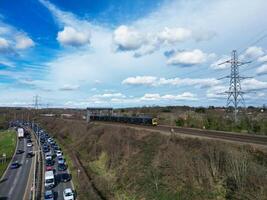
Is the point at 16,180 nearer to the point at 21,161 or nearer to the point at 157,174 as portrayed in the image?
the point at 21,161

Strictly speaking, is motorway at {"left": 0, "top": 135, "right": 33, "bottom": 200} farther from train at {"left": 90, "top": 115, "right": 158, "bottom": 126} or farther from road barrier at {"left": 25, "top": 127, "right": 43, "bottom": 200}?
train at {"left": 90, "top": 115, "right": 158, "bottom": 126}

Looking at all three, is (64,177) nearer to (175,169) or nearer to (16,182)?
(16,182)

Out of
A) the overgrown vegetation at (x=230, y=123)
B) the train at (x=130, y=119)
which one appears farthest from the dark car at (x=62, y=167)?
the overgrown vegetation at (x=230, y=123)

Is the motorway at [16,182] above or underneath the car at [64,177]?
underneath

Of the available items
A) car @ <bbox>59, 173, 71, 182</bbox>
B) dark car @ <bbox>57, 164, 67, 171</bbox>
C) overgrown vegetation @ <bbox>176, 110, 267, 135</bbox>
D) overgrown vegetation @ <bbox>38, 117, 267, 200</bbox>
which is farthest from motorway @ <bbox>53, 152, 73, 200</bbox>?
overgrown vegetation @ <bbox>176, 110, 267, 135</bbox>

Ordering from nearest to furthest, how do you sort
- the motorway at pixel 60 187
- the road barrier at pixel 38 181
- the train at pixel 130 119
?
1. the road barrier at pixel 38 181
2. the motorway at pixel 60 187
3. the train at pixel 130 119

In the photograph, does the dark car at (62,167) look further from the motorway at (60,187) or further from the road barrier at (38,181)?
the motorway at (60,187)

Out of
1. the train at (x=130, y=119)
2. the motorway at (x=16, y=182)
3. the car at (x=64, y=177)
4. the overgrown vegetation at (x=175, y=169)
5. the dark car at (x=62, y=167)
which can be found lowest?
the motorway at (x=16, y=182)

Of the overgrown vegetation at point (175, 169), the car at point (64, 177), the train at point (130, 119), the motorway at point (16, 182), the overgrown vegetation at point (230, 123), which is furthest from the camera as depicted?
the train at point (130, 119)

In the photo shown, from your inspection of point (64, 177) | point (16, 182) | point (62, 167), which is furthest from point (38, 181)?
point (62, 167)
